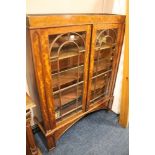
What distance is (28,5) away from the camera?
3.89 feet

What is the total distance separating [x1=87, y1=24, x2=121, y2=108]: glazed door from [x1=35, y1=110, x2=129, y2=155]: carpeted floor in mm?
293

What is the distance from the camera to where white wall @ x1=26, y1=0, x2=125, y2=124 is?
1.24 m

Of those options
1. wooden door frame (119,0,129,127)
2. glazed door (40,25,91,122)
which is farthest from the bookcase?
wooden door frame (119,0,129,127)

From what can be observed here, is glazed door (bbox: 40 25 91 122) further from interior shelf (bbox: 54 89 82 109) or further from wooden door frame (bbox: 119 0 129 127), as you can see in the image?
wooden door frame (bbox: 119 0 129 127)

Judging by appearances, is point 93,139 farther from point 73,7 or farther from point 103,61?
point 73,7

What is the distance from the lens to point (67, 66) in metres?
1.36

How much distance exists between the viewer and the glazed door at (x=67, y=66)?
1122mm

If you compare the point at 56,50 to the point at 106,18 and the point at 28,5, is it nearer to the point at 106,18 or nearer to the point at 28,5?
the point at 28,5

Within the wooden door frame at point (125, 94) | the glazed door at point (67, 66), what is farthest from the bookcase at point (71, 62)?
the wooden door frame at point (125, 94)
